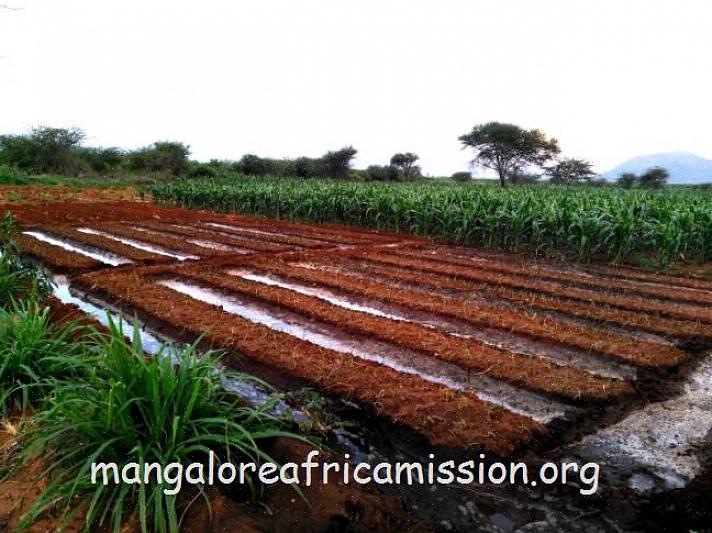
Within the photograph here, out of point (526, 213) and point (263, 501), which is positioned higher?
point (526, 213)

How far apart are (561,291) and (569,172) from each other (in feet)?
138

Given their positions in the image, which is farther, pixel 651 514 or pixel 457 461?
pixel 457 461

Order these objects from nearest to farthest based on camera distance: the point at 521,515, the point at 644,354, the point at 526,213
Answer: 1. the point at 521,515
2. the point at 644,354
3. the point at 526,213

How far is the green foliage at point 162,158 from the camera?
37.2 metres

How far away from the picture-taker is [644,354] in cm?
462

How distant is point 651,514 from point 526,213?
862 cm

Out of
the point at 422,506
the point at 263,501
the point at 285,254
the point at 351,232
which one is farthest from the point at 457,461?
the point at 351,232

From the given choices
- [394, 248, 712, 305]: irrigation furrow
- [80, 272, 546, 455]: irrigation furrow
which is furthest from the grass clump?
[394, 248, 712, 305]: irrigation furrow

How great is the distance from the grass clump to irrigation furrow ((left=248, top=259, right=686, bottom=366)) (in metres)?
3.35

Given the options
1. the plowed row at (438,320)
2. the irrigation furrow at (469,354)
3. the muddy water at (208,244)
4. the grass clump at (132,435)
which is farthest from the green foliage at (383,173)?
the grass clump at (132,435)

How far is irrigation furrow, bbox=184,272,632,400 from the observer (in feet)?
12.8

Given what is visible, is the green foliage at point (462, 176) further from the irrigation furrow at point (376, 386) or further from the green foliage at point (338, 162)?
the irrigation furrow at point (376, 386)

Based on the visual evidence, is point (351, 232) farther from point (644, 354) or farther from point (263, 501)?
point (263, 501)

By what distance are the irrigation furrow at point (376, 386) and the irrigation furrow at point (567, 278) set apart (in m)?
4.61
